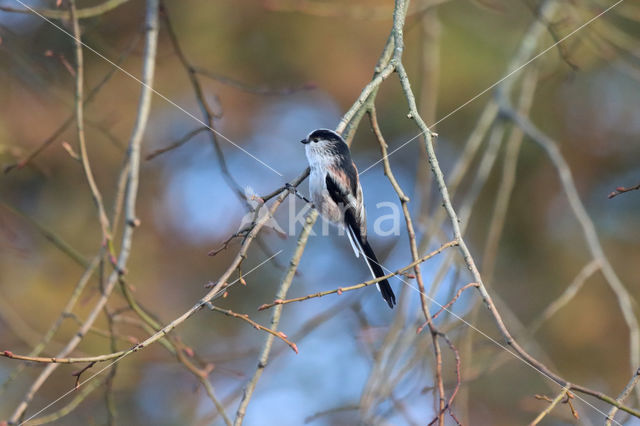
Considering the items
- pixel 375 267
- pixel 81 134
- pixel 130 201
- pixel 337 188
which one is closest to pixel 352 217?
pixel 337 188

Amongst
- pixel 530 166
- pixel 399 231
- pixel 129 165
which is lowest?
pixel 129 165

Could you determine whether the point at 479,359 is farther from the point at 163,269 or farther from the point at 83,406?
the point at 163,269

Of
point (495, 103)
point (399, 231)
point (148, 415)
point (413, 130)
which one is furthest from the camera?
point (413, 130)

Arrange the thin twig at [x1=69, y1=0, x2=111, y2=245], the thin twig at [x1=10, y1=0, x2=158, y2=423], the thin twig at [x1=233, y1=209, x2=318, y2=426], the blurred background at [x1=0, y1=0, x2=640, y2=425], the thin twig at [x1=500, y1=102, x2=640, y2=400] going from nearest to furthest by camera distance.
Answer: the thin twig at [x1=233, y1=209, x2=318, y2=426] → the thin twig at [x1=10, y1=0, x2=158, y2=423] → the thin twig at [x1=69, y1=0, x2=111, y2=245] → the thin twig at [x1=500, y1=102, x2=640, y2=400] → the blurred background at [x1=0, y1=0, x2=640, y2=425]

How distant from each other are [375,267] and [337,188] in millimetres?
399

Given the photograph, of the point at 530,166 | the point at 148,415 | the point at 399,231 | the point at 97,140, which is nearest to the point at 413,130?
the point at 530,166

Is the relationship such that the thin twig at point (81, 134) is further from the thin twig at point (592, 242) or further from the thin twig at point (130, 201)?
the thin twig at point (592, 242)

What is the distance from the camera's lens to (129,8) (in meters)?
5.84

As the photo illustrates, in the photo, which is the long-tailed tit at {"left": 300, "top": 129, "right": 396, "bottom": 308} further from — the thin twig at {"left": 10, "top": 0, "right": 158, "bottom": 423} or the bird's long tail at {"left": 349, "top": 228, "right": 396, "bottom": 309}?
the thin twig at {"left": 10, "top": 0, "right": 158, "bottom": 423}

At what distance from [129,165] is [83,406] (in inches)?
108

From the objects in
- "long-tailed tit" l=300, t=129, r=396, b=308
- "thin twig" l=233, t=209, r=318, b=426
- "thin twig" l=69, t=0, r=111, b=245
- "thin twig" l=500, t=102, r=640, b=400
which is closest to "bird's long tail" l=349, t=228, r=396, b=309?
"long-tailed tit" l=300, t=129, r=396, b=308

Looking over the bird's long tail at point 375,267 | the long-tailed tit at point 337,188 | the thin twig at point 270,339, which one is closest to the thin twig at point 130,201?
the thin twig at point 270,339

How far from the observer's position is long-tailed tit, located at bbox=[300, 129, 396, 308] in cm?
265

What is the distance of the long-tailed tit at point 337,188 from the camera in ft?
8.68
